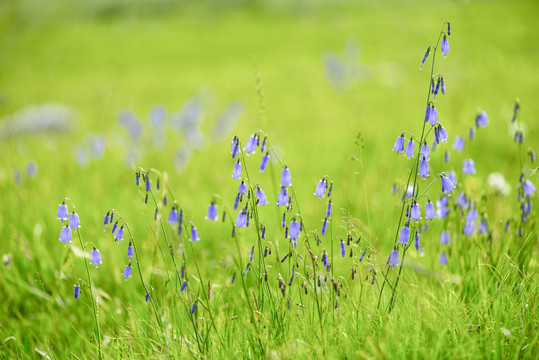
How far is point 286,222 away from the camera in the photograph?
185cm

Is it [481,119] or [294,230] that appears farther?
[481,119]

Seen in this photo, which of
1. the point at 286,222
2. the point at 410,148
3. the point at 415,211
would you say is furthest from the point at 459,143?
the point at 286,222

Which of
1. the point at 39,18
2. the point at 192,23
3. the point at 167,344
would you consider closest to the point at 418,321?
the point at 167,344

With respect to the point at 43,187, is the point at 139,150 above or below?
above

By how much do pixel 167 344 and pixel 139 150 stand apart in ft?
13.1

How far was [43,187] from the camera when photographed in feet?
15.4

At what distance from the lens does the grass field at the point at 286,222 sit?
1.79 meters

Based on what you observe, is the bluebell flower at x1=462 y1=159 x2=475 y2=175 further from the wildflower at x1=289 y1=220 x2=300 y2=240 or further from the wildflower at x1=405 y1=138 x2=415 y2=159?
the wildflower at x1=289 y1=220 x2=300 y2=240

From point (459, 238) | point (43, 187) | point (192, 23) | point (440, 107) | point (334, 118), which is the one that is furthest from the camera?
point (192, 23)

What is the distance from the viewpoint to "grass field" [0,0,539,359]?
1.79 meters

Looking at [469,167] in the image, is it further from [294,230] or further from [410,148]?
[294,230]

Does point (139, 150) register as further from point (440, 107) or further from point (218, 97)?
point (218, 97)

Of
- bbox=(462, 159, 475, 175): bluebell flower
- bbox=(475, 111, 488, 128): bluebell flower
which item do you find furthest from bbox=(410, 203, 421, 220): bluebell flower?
bbox=(475, 111, 488, 128): bluebell flower

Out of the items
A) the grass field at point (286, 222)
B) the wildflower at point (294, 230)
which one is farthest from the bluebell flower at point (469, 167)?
the wildflower at point (294, 230)
